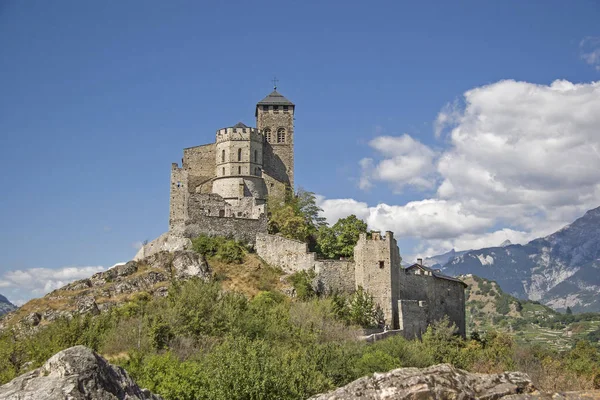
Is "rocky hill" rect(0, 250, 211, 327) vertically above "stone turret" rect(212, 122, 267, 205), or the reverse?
"stone turret" rect(212, 122, 267, 205)

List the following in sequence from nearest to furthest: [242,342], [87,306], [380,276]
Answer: [242,342] < [380,276] < [87,306]

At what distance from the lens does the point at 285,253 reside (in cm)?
7100

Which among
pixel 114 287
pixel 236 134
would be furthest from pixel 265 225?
pixel 114 287

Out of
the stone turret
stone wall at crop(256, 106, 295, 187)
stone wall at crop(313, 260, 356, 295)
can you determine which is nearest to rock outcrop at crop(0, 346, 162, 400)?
stone wall at crop(313, 260, 356, 295)

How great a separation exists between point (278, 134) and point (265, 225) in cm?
2293

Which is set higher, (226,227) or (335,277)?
(226,227)

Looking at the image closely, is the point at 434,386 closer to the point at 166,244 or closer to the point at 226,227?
the point at 226,227

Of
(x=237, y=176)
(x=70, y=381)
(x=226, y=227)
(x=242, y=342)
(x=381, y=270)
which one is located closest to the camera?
(x=70, y=381)

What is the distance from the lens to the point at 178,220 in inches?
3000

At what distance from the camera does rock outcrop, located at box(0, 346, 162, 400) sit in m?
18.1

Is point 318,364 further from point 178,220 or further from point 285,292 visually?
point 178,220

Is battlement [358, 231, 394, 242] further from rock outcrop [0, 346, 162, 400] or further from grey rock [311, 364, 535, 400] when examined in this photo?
rock outcrop [0, 346, 162, 400]

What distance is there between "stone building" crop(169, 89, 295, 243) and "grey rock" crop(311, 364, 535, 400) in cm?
5473

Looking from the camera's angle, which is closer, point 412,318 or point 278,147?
point 412,318
